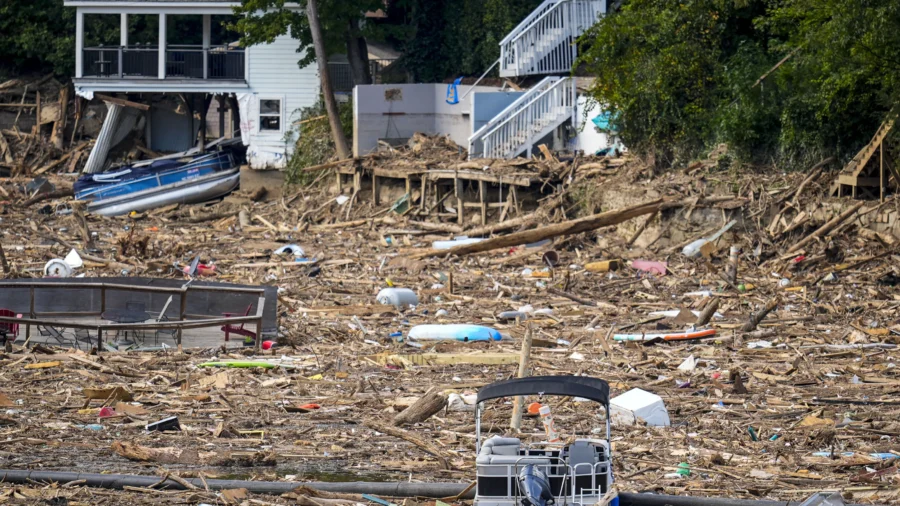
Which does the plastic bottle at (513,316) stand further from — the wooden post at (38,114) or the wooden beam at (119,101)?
the wooden post at (38,114)

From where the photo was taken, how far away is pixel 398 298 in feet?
63.0

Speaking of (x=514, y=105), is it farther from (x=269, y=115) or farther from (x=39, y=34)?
(x=39, y=34)

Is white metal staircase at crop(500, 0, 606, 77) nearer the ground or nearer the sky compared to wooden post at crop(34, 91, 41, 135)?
nearer the sky

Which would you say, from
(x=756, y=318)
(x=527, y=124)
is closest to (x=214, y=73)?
(x=527, y=124)

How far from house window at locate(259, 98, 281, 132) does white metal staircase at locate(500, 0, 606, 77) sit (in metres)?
8.22

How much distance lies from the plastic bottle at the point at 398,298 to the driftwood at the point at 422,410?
7498mm

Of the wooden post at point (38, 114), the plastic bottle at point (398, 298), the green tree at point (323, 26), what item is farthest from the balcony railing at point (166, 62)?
the plastic bottle at point (398, 298)

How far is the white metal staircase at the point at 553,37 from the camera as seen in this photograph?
33.3m

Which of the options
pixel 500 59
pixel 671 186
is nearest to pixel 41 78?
pixel 500 59

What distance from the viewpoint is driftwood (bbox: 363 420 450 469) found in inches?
391

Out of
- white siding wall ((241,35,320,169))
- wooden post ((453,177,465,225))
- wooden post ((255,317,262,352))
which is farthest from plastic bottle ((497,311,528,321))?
white siding wall ((241,35,320,169))

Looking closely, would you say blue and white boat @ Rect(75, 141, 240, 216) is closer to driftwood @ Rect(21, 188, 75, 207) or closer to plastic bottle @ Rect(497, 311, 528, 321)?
driftwood @ Rect(21, 188, 75, 207)

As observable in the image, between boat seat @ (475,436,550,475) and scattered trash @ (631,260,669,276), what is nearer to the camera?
boat seat @ (475,436,550,475)

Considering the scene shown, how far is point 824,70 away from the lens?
19.8 meters
